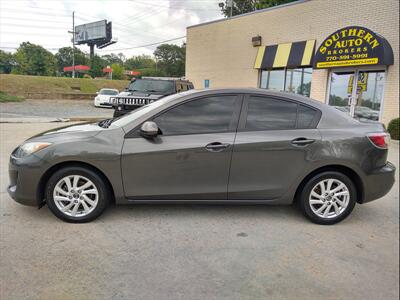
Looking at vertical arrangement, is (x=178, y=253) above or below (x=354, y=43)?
below

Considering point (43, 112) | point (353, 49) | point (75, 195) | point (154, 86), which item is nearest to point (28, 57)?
point (43, 112)

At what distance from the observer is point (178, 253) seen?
3217 millimetres

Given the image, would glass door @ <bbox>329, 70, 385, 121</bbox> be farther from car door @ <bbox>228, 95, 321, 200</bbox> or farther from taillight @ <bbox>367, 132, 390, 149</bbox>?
car door @ <bbox>228, 95, 321, 200</bbox>

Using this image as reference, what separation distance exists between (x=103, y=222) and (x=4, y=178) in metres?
2.66

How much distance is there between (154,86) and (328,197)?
8593mm

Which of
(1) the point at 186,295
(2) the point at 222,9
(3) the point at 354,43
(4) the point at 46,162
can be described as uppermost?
(2) the point at 222,9

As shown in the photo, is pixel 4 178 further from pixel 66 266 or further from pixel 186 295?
pixel 186 295

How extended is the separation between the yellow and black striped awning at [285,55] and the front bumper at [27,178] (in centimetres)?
1279

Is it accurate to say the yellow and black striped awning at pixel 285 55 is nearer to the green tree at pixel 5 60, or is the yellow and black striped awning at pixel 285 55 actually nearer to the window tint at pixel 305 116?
the green tree at pixel 5 60

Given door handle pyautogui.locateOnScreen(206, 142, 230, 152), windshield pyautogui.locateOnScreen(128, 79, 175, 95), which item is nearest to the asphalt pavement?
windshield pyautogui.locateOnScreen(128, 79, 175, 95)

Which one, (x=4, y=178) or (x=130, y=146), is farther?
(x=4, y=178)

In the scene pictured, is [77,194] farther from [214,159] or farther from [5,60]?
[5,60]

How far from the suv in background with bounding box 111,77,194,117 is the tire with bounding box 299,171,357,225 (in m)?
7.15

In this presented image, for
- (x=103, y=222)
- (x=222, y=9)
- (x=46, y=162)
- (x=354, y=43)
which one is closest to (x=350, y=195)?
(x=103, y=222)
